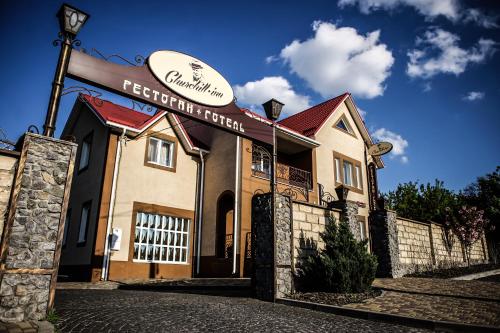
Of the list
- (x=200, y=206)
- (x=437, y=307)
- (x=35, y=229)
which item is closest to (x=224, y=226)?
(x=200, y=206)

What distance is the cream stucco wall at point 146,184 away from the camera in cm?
1427

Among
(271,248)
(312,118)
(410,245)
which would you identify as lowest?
(271,248)

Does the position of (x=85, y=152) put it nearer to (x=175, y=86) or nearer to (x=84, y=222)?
(x=84, y=222)

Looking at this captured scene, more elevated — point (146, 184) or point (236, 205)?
point (146, 184)

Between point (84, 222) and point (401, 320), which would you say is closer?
point (401, 320)

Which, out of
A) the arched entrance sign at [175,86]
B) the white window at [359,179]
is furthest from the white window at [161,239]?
the white window at [359,179]

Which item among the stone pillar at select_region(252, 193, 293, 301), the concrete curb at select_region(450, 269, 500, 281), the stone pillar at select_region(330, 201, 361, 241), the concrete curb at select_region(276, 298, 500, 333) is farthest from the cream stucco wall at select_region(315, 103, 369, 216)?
the concrete curb at select_region(276, 298, 500, 333)

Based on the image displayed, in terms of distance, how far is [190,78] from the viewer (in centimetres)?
799

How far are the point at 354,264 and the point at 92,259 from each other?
9623 mm

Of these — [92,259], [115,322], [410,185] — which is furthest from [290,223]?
[410,185]

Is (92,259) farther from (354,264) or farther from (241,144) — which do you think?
(354,264)

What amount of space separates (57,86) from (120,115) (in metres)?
11.0

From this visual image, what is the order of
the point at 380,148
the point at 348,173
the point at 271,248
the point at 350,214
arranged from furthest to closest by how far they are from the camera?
the point at 380,148
the point at 348,173
the point at 350,214
the point at 271,248

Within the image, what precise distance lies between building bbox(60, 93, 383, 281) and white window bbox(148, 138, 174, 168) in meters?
0.05
